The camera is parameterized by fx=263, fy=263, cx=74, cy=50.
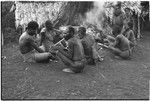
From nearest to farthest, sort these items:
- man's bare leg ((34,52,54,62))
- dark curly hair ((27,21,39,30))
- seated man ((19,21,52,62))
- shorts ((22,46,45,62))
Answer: dark curly hair ((27,21,39,30)), seated man ((19,21,52,62)), man's bare leg ((34,52,54,62)), shorts ((22,46,45,62))

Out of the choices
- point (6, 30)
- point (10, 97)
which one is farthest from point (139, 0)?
point (10, 97)

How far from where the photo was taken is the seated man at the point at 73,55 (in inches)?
269

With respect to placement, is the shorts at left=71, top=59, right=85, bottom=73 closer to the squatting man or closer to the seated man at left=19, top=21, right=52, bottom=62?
the squatting man

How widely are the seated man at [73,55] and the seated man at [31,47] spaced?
0.75m

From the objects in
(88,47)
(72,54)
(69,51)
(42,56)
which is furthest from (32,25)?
(88,47)

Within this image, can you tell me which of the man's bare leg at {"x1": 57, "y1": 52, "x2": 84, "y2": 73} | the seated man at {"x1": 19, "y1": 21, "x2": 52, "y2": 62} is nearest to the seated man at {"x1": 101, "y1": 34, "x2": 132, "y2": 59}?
the man's bare leg at {"x1": 57, "y1": 52, "x2": 84, "y2": 73}

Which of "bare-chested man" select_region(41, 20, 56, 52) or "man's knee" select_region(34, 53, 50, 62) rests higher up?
"bare-chested man" select_region(41, 20, 56, 52)

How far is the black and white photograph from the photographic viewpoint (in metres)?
6.03

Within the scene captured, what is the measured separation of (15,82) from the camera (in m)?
6.36

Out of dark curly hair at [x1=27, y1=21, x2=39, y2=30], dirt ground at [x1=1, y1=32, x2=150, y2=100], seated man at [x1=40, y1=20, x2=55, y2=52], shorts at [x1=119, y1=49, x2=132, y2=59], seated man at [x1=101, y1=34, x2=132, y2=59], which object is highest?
dark curly hair at [x1=27, y1=21, x2=39, y2=30]

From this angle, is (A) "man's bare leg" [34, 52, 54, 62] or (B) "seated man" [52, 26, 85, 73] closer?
(B) "seated man" [52, 26, 85, 73]

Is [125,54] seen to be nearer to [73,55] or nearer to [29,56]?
[73,55]

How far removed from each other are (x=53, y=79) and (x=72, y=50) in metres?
0.93

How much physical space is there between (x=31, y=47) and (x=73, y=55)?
1.49m
